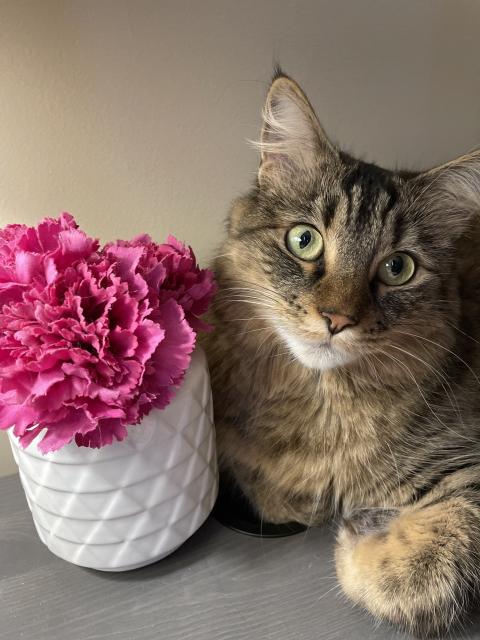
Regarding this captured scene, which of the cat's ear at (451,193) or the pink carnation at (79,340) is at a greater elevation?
the cat's ear at (451,193)

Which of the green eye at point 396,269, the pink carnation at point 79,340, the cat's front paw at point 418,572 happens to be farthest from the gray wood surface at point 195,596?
the green eye at point 396,269

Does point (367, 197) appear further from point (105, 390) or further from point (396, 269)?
point (105, 390)

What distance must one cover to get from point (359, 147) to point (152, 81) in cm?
52

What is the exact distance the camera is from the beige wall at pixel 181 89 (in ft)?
2.99

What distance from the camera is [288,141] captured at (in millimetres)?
856

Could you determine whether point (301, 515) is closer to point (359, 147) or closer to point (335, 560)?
point (335, 560)

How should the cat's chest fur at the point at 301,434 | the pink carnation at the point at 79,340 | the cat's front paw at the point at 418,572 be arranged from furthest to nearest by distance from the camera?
the cat's chest fur at the point at 301,434
the cat's front paw at the point at 418,572
the pink carnation at the point at 79,340

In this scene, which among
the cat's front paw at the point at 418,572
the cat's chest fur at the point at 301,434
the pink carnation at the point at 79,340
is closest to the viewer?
the pink carnation at the point at 79,340

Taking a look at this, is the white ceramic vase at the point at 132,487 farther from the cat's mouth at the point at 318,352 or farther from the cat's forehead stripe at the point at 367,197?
the cat's forehead stripe at the point at 367,197

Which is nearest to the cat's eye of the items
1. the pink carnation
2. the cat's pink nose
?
the cat's pink nose

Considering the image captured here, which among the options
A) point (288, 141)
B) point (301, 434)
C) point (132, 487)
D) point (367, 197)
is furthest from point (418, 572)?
point (288, 141)

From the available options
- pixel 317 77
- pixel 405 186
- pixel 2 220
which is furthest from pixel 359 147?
pixel 2 220

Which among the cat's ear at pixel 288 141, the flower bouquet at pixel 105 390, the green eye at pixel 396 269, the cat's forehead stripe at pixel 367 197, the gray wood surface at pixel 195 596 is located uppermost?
the cat's ear at pixel 288 141

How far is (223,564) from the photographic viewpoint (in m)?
0.84
